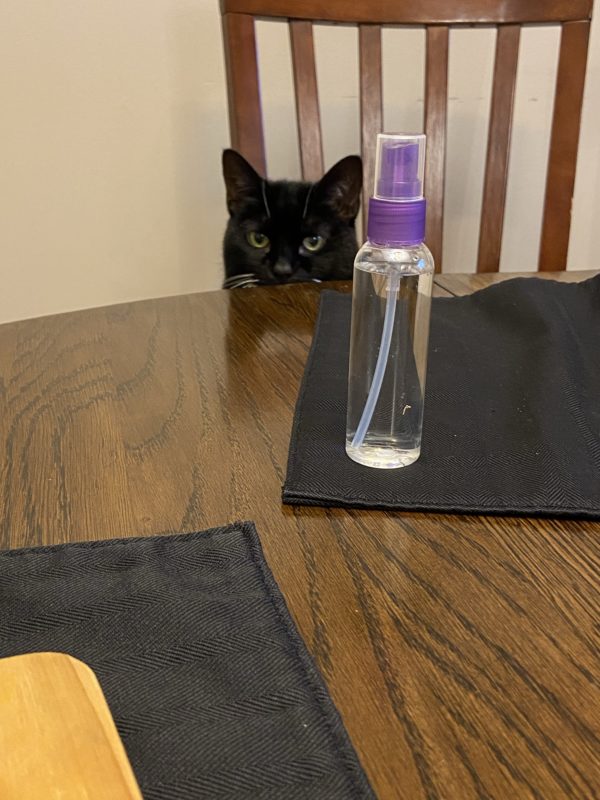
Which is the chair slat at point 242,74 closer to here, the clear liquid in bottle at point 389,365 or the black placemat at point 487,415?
the black placemat at point 487,415

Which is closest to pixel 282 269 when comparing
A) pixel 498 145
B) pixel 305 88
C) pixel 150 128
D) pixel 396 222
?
pixel 305 88

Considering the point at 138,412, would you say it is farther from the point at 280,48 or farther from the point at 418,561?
the point at 280,48

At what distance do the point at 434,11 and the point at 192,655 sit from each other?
1.04 metres

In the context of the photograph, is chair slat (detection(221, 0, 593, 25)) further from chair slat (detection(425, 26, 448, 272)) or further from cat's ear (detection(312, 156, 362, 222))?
cat's ear (detection(312, 156, 362, 222))

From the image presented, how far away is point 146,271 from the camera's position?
1.55 metres

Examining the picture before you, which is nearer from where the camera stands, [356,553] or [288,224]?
[356,553]

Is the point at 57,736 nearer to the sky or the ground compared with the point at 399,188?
nearer to the ground

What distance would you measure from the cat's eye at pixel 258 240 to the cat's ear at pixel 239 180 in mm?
52

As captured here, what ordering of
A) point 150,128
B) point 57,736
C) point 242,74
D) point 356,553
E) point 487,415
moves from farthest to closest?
point 150,128
point 242,74
point 487,415
point 356,553
point 57,736

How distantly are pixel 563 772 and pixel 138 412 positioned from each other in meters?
0.42

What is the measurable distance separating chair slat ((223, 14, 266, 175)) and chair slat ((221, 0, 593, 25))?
0.03 metres

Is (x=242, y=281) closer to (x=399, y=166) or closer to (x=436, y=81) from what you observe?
(x=436, y=81)

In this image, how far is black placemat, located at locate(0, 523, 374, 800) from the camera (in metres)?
0.29

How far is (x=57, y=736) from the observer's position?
0.94ft
